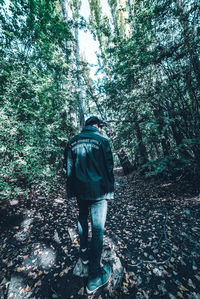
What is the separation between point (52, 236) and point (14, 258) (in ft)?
2.57

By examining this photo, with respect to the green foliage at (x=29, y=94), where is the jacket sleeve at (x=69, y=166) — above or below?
below

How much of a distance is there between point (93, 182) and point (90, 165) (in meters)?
0.23

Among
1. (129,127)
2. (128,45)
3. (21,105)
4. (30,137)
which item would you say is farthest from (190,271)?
(128,45)

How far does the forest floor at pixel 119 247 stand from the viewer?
190cm

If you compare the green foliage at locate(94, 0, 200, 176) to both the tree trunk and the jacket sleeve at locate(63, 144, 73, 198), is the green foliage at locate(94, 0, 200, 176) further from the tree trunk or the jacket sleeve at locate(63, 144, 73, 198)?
the jacket sleeve at locate(63, 144, 73, 198)

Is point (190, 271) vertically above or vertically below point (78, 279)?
below

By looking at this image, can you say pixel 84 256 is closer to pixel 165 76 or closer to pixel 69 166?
pixel 69 166

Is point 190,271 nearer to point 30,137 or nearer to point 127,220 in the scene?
point 127,220

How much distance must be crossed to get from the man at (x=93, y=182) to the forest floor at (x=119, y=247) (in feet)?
1.82

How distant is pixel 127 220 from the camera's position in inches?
150

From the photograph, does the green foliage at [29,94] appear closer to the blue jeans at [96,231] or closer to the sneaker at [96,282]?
the blue jeans at [96,231]

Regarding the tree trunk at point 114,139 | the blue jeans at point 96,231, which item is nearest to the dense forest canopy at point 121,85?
the tree trunk at point 114,139

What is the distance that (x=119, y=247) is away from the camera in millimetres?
2730

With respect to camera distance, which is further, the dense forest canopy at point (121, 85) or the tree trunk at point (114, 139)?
the tree trunk at point (114, 139)
